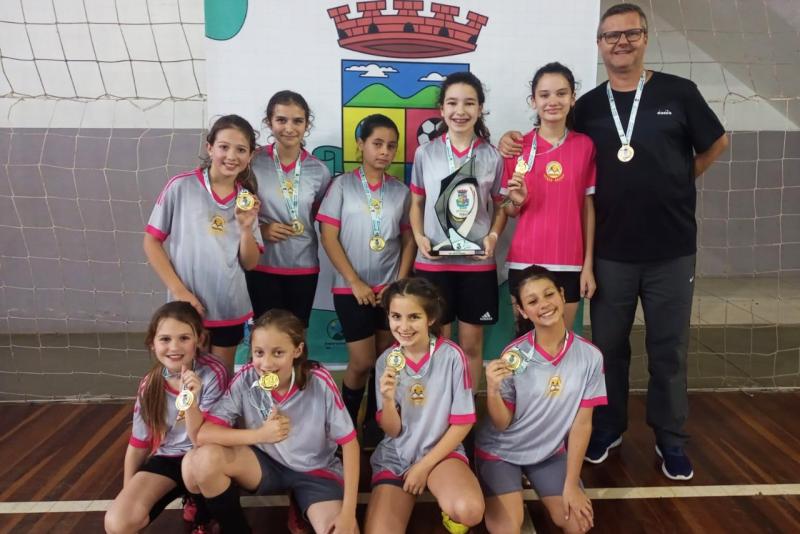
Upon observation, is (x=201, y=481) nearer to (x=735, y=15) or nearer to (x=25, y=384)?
(x=25, y=384)

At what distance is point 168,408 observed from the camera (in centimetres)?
203

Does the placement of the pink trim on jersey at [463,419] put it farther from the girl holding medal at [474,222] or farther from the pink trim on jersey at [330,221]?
the pink trim on jersey at [330,221]

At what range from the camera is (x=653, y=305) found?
93.5 inches

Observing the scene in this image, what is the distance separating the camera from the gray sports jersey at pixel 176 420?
1997mm

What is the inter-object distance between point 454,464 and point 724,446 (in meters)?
1.46

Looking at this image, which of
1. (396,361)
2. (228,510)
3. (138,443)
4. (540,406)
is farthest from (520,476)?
(138,443)

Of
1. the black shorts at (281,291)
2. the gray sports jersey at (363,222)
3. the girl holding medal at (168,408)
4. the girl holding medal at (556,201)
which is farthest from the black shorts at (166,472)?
the girl holding medal at (556,201)

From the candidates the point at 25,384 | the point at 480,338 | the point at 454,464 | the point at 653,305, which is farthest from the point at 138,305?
the point at 653,305

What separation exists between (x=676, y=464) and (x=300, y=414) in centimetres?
154

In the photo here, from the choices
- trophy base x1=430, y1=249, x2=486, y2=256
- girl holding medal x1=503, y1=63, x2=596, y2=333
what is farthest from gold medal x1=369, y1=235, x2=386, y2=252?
girl holding medal x1=503, y1=63, x2=596, y2=333

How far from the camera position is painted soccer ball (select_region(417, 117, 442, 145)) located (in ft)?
9.46

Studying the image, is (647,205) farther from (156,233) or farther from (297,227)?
(156,233)

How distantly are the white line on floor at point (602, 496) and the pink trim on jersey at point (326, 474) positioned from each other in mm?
306

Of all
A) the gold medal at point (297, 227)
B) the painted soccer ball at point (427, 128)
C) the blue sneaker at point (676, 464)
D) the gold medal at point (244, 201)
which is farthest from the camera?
the painted soccer ball at point (427, 128)
